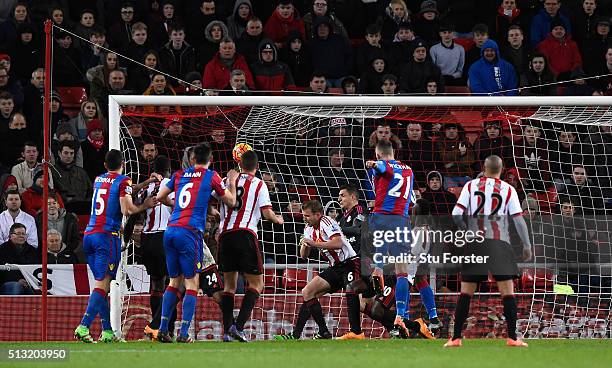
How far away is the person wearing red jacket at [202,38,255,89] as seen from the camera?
65.5 feet

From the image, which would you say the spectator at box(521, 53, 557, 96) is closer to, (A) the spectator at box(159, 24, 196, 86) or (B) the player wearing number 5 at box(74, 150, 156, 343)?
(A) the spectator at box(159, 24, 196, 86)

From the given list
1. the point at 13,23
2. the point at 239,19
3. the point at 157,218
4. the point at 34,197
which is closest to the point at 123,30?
the point at 13,23

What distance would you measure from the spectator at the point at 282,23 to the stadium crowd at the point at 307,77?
0.08 feet

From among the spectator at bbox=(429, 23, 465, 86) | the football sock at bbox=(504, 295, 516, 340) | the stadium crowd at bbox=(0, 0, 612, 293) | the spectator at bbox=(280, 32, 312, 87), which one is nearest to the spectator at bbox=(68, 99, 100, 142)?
the stadium crowd at bbox=(0, 0, 612, 293)

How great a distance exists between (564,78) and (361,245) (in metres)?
7.13

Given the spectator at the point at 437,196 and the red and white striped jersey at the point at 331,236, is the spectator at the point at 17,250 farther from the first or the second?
the spectator at the point at 437,196

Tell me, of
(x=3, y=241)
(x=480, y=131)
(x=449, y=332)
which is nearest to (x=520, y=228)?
(x=449, y=332)

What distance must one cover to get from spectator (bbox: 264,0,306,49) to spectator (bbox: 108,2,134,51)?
227 cm

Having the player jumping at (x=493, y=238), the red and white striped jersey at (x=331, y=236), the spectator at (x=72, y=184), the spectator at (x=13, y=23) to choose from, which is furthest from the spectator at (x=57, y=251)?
the player jumping at (x=493, y=238)

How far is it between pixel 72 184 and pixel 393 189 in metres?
5.70

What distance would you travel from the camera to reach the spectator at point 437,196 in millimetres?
17203

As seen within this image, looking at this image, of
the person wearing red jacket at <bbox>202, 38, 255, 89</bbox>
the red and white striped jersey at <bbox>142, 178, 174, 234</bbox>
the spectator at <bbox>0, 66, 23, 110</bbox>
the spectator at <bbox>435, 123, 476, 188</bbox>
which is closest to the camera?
the red and white striped jersey at <bbox>142, 178, 174, 234</bbox>

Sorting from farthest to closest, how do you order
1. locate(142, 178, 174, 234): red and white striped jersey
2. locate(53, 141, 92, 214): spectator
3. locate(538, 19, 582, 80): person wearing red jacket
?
locate(538, 19, 582, 80): person wearing red jacket, locate(53, 141, 92, 214): spectator, locate(142, 178, 174, 234): red and white striped jersey

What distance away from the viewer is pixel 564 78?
21.0m
